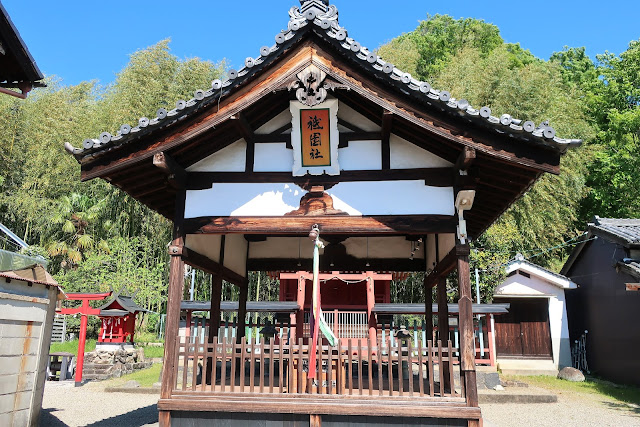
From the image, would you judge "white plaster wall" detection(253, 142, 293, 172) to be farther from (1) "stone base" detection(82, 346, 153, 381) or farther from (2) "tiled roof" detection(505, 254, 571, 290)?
(2) "tiled roof" detection(505, 254, 571, 290)

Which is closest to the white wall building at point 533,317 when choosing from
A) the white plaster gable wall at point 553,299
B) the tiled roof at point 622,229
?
the white plaster gable wall at point 553,299

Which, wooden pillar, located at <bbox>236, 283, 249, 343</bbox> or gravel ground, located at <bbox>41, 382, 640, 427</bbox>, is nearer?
gravel ground, located at <bbox>41, 382, 640, 427</bbox>

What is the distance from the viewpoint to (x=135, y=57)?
2289cm

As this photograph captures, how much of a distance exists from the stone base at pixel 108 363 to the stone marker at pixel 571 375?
15.1 meters

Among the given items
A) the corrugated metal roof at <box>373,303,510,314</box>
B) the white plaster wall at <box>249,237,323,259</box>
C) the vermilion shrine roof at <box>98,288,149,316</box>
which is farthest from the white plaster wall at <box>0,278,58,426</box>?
the vermilion shrine roof at <box>98,288,149,316</box>

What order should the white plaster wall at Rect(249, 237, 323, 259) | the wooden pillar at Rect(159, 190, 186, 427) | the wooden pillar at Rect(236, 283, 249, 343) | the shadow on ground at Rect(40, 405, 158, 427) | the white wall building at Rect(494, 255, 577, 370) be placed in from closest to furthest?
the wooden pillar at Rect(159, 190, 186, 427) → the shadow on ground at Rect(40, 405, 158, 427) → the wooden pillar at Rect(236, 283, 249, 343) → the white plaster wall at Rect(249, 237, 323, 259) → the white wall building at Rect(494, 255, 577, 370)

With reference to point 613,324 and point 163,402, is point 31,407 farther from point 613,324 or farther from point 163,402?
point 613,324

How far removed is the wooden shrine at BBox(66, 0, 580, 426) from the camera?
5121mm

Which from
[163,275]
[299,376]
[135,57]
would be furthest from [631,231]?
[135,57]

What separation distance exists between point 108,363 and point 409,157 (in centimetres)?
1420

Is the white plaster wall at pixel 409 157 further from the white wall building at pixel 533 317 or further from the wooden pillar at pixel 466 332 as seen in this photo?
the white wall building at pixel 533 317

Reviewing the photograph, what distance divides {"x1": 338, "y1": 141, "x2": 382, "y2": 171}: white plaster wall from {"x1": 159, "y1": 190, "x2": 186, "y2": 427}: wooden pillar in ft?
7.02

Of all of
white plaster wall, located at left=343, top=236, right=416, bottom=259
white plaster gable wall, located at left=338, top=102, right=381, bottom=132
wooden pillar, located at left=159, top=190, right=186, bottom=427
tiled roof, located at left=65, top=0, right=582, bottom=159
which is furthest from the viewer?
white plaster wall, located at left=343, top=236, right=416, bottom=259

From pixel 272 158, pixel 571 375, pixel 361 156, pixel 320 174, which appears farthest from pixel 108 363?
pixel 571 375
